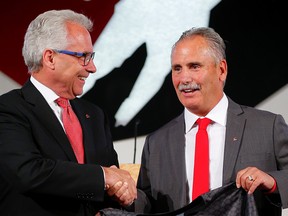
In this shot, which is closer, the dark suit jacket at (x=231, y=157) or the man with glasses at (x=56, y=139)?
the man with glasses at (x=56, y=139)

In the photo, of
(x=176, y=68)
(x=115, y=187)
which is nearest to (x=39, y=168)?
(x=115, y=187)

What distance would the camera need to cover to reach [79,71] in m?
2.46

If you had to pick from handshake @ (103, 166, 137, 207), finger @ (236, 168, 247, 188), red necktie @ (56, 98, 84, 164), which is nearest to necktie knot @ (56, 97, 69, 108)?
red necktie @ (56, 98, 84, 164)

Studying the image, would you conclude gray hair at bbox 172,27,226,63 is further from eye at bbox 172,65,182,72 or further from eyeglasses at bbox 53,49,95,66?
eyeglasses at bbox 53,49,95,66

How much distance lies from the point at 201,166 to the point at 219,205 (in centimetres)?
22

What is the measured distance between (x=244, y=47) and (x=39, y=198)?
308 cm

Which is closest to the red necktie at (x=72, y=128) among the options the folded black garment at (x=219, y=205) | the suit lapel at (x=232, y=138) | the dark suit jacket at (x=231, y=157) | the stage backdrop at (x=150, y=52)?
the folded black garment at (x=219, y=205)

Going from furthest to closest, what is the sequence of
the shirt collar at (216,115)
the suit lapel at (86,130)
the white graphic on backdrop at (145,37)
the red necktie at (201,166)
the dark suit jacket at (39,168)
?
1. the white graphic on backdrop at (145,37)
2. the shirt collar at (216,115)
3. the red necktie at (201,166)
4. the suit lapel at (86,130)
5. the dark suit jacket at (39,168)

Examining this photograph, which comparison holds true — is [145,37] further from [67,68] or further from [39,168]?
[39,168]

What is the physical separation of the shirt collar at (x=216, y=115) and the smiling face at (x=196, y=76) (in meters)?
0.02

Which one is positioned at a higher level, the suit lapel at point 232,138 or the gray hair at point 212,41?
the gray hair at point 212,41

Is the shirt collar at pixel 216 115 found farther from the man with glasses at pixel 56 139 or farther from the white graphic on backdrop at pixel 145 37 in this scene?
the white graphic on backdrop at pixel 145 37

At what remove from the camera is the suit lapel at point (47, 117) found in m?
2.30

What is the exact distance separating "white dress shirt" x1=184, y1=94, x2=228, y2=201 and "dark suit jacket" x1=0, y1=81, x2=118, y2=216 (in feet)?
1.46
